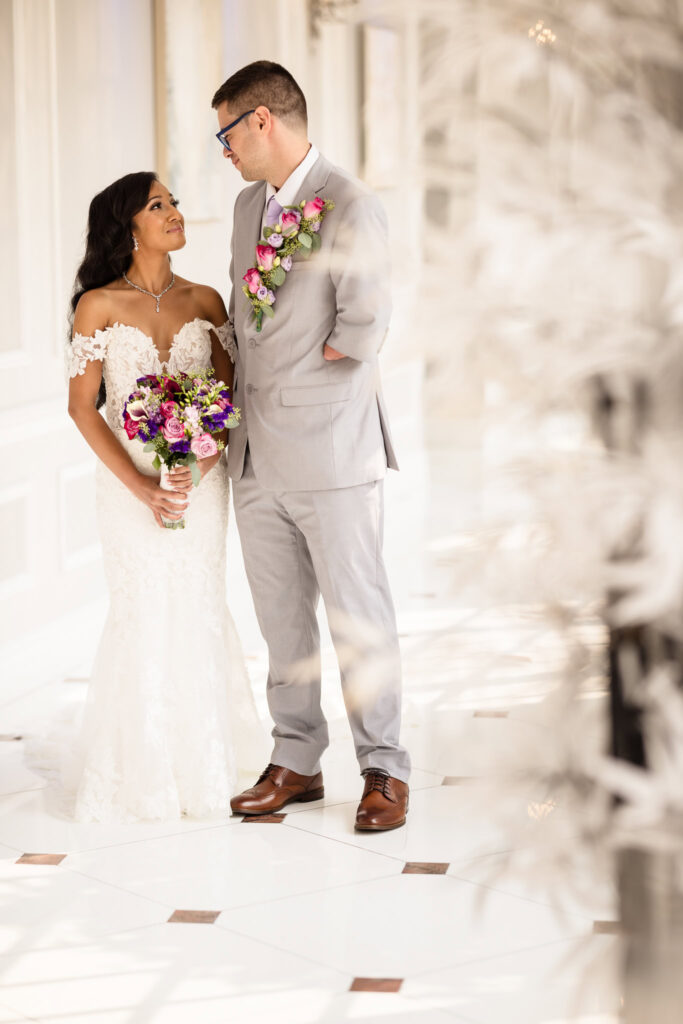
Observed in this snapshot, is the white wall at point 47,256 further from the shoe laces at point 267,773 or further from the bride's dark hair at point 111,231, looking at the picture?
the shoe laces at point 267,773

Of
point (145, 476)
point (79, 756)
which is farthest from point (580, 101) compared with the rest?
point (79, 756)

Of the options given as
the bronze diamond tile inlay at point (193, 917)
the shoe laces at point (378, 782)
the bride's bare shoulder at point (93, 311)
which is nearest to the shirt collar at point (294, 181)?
the bride's bare shoulder at point (93, 311)

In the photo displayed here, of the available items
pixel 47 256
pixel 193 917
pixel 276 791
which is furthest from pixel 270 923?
pixel 47 256

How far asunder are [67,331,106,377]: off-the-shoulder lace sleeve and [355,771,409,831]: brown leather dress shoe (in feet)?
4.70

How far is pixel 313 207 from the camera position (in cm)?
340

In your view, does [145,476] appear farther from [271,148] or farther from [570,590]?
[570,590]

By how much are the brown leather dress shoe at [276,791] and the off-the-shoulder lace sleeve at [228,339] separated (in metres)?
1.25

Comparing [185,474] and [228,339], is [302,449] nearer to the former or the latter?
[185,474]

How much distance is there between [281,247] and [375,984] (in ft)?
6.16

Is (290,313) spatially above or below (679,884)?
above

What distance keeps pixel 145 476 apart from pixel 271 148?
994 mm

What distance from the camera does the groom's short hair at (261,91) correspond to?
3441mm

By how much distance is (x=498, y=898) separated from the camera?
3.16 meters

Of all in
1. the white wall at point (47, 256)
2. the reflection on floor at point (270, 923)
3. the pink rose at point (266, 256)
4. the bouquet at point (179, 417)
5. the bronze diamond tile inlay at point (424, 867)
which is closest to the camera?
the reflection on floor at point (270, 923)
